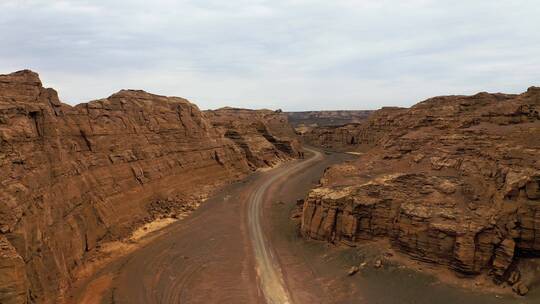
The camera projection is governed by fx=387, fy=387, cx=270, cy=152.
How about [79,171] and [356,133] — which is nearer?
[79,171]

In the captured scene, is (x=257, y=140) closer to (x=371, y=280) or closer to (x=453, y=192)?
(x=453, y=192)

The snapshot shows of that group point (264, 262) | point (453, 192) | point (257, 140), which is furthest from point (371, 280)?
point (257, 140)

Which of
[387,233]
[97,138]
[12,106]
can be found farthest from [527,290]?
[97,138]

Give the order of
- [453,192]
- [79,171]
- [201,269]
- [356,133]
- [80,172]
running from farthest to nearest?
[356,133], [80,172], [79,171], [201,269], [453,192]

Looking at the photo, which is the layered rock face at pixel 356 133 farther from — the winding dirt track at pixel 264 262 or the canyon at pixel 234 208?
the winding dirt track at pixel 264 262

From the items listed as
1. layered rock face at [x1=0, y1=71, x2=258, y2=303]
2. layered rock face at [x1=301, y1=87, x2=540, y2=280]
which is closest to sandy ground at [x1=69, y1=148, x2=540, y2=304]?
layered rock face at [x1=301, y1=87, x2=540, y2=280]

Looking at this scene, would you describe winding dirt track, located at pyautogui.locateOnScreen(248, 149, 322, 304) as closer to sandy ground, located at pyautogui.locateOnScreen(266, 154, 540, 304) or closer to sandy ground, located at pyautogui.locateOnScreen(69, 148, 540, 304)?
sandy ground, located at pyautogui.locateOnScreen(69, 148, 540, 304)

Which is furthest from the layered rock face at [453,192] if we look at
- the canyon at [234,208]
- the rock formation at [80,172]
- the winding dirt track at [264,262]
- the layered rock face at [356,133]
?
the layered rock face at [356,133]
